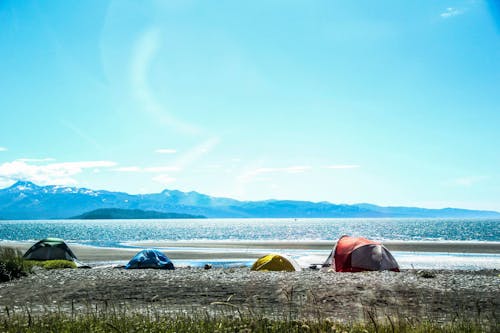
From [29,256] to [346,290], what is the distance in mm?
28203

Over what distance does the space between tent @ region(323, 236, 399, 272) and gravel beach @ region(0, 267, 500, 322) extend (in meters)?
4.42

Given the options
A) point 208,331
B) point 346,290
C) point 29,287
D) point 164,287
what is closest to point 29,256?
point 29,287

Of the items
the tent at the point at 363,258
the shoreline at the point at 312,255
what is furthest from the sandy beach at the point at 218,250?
the tent at the point at 363,258

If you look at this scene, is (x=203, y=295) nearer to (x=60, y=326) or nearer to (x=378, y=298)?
(x=378, y=298)

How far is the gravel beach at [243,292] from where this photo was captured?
14.9 m

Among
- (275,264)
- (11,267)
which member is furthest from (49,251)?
(275,264)

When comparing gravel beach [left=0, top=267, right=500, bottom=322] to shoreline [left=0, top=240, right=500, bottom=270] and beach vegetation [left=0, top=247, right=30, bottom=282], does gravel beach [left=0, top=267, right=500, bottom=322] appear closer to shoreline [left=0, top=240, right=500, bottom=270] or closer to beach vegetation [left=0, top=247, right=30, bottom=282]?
beach vegetation [left=0, top=247, right=30, bottom=282]

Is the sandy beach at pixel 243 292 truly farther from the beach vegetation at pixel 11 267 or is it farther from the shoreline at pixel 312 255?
the shoreline at pixel 312 255

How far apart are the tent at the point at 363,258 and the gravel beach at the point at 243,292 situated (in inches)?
174

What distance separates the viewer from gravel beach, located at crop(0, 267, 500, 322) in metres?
14.9

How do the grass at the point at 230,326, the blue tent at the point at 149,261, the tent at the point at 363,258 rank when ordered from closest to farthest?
1. the grass at the point at 230,326
2. the tent at the point at 363,258
3. the blue tent at the point at 149,261

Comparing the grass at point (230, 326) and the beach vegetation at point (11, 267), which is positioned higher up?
the grass at point (230, 326)

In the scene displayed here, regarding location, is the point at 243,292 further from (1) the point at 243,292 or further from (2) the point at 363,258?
(2) the point at 363,258

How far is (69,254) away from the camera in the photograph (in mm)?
37281
